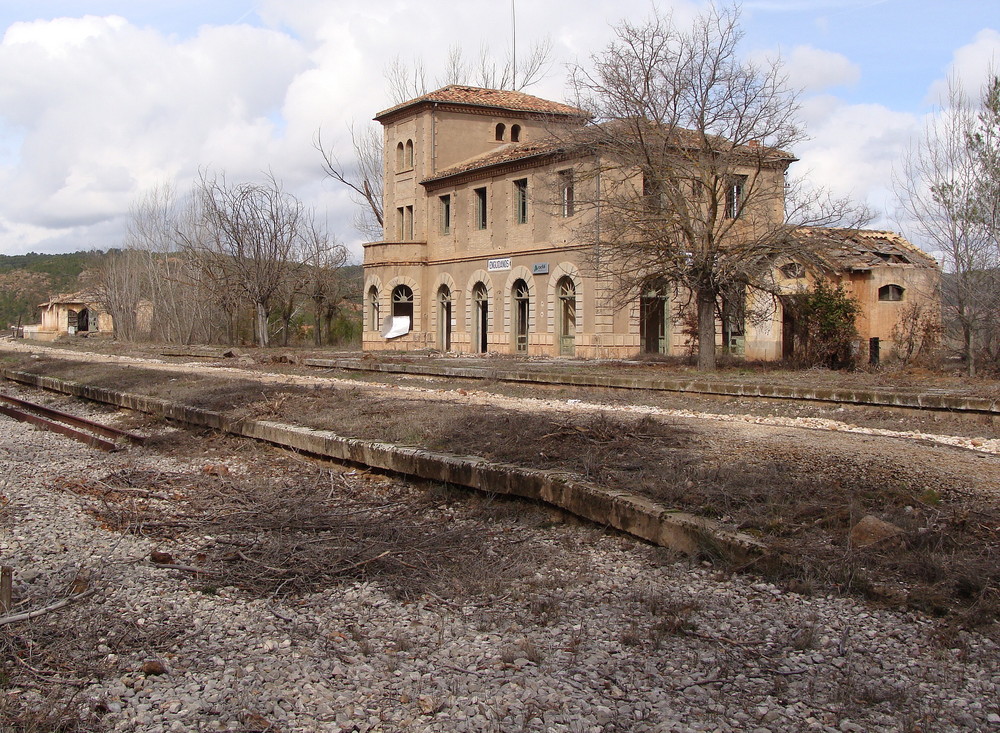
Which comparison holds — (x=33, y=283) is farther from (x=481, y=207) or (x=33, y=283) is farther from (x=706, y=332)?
(x=706, y=332)

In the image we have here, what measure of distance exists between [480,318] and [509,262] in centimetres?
299

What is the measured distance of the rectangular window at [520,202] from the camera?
32.1 meters

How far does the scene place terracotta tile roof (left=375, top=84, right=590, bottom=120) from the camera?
1414 inches

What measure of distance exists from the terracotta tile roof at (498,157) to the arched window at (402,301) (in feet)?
15.5

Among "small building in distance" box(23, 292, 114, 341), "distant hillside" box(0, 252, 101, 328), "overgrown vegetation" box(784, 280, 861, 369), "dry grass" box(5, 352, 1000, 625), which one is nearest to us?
"dry grass" box(5, 352, 1000, 625)

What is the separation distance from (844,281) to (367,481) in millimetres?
18694

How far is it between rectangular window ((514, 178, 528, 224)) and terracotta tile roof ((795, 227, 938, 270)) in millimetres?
12034

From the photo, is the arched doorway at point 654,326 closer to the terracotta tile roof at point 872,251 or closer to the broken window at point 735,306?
the broken window at point 735,306

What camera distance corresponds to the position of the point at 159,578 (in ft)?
17.2

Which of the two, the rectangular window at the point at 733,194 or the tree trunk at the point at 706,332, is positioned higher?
the rectangular window at the point at 733,194

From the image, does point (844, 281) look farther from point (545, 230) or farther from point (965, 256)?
point (545, 230)

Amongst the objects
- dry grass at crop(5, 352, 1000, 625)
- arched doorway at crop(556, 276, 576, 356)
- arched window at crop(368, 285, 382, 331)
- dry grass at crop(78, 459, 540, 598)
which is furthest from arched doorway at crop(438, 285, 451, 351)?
dry grass at crop(78, 459, 540, 598)

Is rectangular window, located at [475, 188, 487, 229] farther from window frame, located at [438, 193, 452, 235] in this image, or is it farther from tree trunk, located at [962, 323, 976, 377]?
tree trunk, located at [962, 323, 976, 377]

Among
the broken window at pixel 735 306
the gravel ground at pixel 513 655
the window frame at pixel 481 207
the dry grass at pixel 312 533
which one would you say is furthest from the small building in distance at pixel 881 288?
the gravel ground at pixel 513 655
